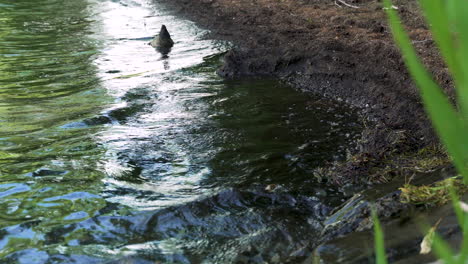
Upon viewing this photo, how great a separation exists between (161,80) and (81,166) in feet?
11.2

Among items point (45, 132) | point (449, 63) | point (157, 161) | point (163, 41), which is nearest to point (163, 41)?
point (163, 41)

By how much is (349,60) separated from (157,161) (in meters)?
3.92

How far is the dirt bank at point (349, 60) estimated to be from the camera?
5324 mm

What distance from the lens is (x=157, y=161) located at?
5.38 metres

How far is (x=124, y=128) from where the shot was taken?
20.9ft

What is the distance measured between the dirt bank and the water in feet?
1.28

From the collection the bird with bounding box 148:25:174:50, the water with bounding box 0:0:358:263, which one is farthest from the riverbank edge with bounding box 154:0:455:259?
the bird with bounding box 148:25:174:50

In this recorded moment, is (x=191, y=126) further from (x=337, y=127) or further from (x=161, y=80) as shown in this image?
(x=161, y=80)

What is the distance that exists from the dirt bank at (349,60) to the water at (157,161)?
1.28 feet

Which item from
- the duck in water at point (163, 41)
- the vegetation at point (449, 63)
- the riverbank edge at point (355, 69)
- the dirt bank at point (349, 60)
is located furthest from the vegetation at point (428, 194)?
the duck in water at point (163, 41)

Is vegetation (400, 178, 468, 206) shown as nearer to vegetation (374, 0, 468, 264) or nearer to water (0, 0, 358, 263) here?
water (0, 0, 358, 263)

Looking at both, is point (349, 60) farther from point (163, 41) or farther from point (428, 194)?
point (428, 194)

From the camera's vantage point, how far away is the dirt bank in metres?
5.32

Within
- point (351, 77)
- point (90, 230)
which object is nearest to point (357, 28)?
point (351, 77)
